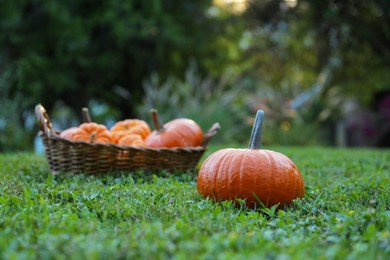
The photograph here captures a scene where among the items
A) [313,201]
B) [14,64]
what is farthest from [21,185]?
[14,64]

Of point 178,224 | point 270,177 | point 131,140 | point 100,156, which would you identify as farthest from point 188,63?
point 178,224

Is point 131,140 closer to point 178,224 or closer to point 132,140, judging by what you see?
point 132,140

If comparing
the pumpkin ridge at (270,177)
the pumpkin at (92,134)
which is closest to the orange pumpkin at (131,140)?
the pumpkin at (92,134)

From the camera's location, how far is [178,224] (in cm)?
199

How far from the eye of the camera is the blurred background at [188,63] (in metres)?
9.41

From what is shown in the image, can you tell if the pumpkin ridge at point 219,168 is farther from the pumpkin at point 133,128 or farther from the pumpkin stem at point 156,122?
the pumpkin at point 133,128

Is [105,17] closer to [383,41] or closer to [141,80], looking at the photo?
[141,80]

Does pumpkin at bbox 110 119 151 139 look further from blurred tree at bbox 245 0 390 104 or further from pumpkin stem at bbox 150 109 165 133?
blurred tree at bbox 245 0 390 104

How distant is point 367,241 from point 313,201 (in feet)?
2.65

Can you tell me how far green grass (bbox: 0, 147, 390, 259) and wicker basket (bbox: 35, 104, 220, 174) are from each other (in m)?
0.40

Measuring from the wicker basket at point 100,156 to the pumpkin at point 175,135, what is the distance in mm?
197

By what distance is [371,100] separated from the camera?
46.6 feet

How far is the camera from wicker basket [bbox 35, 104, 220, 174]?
142 inches

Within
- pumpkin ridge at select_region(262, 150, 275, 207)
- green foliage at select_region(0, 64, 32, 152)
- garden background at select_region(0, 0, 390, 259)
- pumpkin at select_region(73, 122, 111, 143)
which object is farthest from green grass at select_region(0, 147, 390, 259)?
green foliage at select_region(0, 64, 32, 152)
